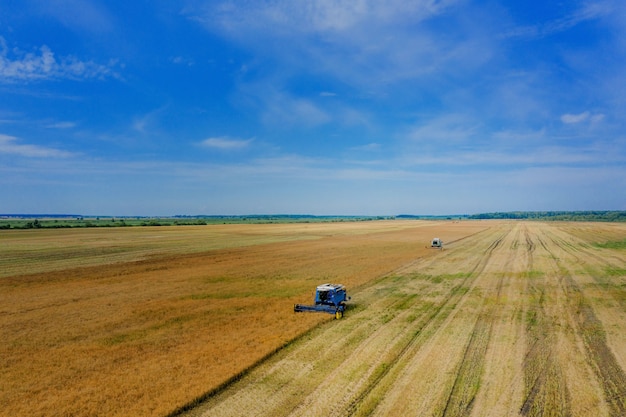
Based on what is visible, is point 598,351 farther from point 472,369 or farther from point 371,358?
point 371,358

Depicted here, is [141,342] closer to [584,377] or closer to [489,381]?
[489,381]

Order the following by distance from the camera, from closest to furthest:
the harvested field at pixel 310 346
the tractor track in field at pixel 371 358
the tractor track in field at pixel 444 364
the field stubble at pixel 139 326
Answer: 1. the tractor track in field at pixel 371 358
2. the tractor track in field at pixel 444 364
3. the harvested field at pixel 310 346
4. the field stubble at pixel 139 326

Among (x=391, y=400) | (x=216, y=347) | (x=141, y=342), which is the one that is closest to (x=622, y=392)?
→ (x=391, y=400)

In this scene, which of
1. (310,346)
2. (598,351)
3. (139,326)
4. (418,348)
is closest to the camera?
(598,351)

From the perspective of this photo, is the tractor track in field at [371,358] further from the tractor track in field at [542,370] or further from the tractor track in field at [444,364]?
the tractor track in field at [542,370]

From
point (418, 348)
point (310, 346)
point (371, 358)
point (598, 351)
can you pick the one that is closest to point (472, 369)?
point (418, 348)

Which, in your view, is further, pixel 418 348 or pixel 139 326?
pixel 139 326

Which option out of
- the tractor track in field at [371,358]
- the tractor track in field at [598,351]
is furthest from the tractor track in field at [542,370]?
the tractor track in field at [371,358]

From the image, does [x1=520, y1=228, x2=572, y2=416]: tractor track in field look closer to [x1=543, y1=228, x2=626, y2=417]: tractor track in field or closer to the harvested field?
the harvested field
